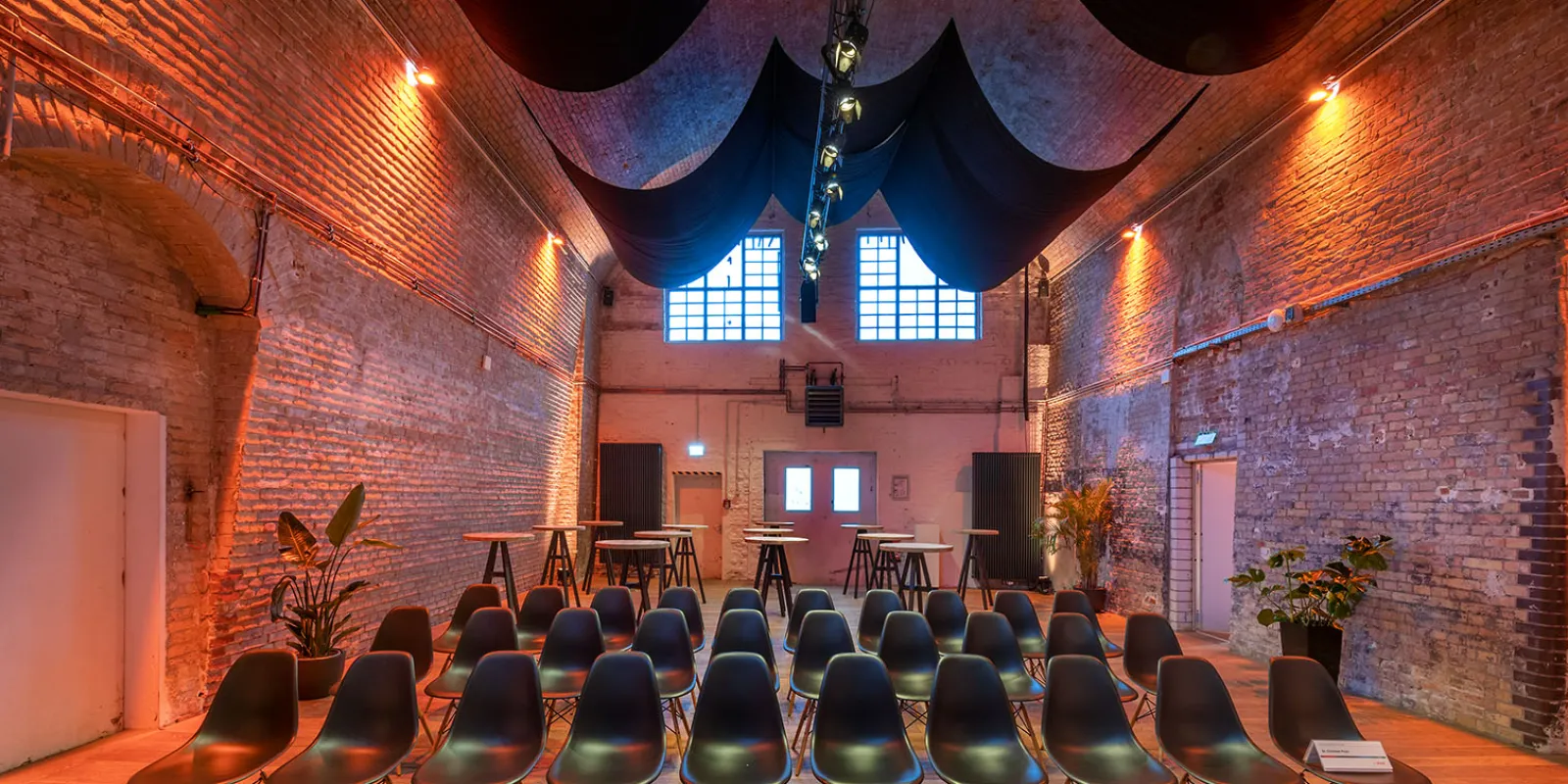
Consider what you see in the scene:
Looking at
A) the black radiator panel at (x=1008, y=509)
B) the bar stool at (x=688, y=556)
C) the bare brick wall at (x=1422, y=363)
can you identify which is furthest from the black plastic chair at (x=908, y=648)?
the black radiator panel at (x=1008, y=509)

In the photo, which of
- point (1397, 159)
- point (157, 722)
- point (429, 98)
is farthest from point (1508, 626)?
point (429, 98)

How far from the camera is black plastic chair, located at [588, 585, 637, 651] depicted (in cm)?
550

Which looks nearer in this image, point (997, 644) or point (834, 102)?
point (997, 644)

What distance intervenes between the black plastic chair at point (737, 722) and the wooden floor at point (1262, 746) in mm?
972

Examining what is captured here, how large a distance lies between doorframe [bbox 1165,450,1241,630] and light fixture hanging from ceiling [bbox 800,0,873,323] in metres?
4.77

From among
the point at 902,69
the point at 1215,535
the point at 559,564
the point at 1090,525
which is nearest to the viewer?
the point at 902,69

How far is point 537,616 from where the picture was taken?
5582 millimetres

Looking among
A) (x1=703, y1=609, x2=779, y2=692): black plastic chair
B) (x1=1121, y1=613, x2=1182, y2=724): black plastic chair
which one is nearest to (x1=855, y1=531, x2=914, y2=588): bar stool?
(x1=1121, y1=613, x2=1182, y2=724): black plastic chair

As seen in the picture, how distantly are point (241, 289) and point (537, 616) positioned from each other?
2.72 metres

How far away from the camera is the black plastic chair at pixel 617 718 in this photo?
10.9 ft

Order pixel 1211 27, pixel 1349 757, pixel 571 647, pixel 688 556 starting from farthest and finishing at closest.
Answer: pixel 688 556, pixel 571 647, pixel 1211 27, pixel 1349 757

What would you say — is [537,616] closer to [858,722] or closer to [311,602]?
[311,602]

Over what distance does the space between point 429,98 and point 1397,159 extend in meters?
7.46

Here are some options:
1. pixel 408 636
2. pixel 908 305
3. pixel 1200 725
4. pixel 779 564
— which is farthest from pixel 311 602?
pixel 908 305
